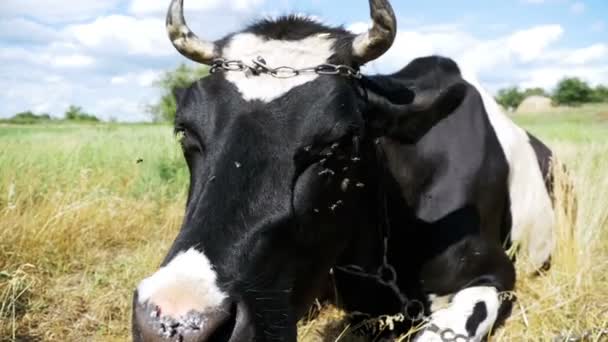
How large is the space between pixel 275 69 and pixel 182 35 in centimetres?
85

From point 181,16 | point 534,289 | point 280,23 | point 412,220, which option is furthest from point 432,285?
point 181,16

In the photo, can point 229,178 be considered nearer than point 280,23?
Yes

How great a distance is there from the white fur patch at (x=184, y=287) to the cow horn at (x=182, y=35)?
1.51 metres

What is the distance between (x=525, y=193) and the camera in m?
5.07

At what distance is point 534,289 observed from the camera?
479 cm

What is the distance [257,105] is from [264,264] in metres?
0.71

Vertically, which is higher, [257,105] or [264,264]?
[257,105]

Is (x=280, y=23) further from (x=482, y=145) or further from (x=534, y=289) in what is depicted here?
(x=534, y=289)

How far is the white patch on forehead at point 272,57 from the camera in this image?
9.93ft

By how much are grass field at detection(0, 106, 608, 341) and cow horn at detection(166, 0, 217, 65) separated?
74.9 inches

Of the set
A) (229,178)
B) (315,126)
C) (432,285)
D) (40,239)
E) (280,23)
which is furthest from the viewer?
(40,239)

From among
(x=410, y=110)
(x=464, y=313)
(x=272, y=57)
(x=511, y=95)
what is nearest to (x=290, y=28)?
(x=272, y=57)

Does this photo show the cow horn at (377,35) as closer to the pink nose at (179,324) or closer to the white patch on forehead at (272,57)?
the white patch on forehead at (272,57)

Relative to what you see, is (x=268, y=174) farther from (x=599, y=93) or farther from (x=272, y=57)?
(x=599, y=93)
